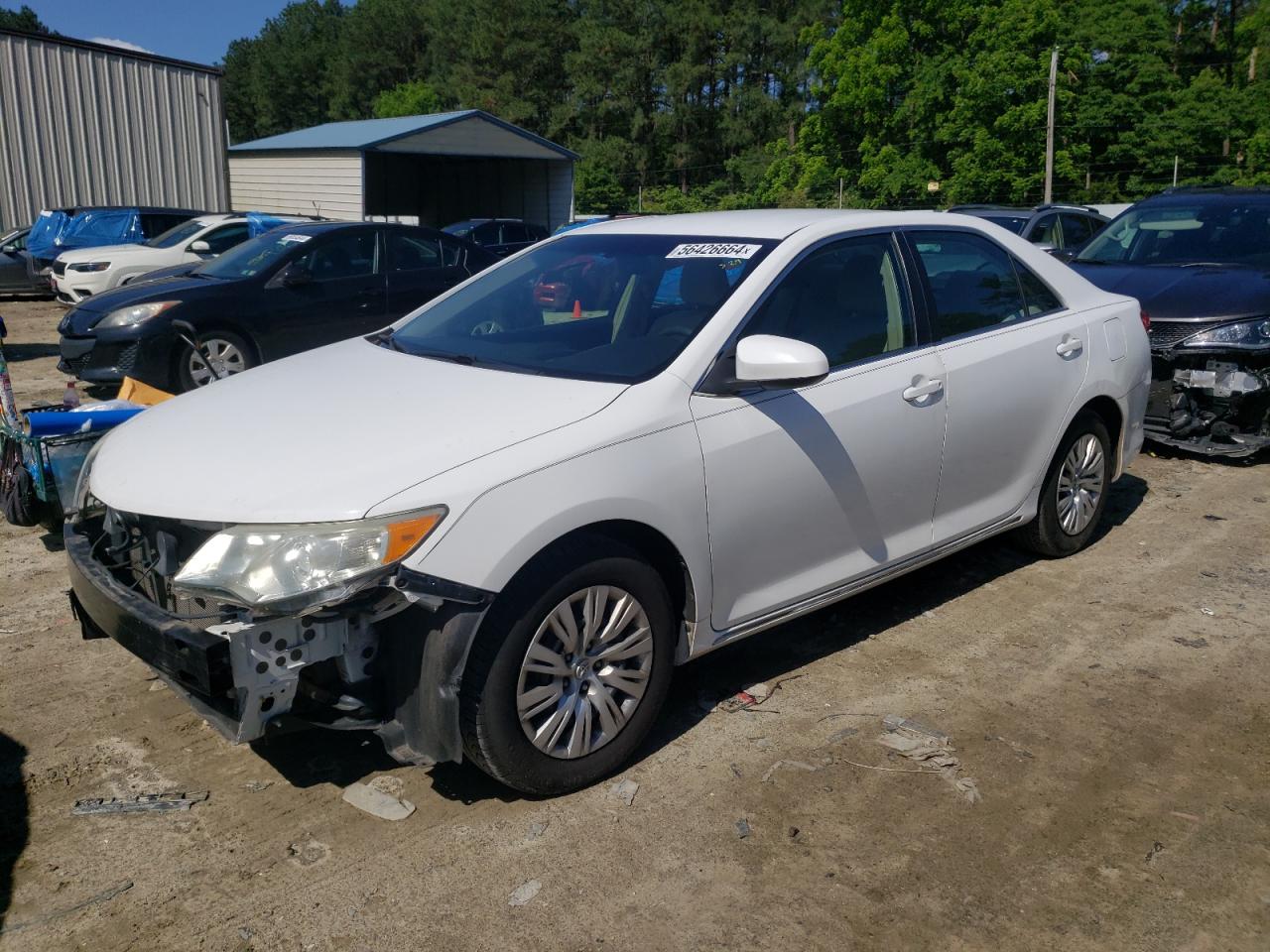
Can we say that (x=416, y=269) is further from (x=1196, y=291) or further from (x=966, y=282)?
(x=966, y=282)

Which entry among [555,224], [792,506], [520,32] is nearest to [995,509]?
[792,506]

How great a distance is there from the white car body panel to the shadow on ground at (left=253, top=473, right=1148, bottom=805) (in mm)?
460

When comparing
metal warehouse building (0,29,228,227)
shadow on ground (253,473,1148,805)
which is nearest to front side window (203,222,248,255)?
metal warehouse building (0,29,228,227)

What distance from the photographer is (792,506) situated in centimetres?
394

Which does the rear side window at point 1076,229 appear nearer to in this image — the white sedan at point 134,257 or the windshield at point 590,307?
the windshield at point 590,307

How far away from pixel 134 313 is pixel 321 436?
22.9ft

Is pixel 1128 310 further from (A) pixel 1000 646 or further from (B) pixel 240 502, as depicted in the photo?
Result: (B) pixel 240 502

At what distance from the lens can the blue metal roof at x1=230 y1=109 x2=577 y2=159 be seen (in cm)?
2777

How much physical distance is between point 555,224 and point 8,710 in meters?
30.5

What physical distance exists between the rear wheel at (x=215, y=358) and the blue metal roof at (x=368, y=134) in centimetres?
1883

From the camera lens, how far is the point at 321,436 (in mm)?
3443

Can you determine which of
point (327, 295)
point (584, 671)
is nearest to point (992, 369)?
point (584, 671)

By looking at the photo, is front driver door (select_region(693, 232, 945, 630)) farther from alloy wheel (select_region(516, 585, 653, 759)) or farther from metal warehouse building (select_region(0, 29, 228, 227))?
metal warehouse building (select_region(0, 29, 228, 227))

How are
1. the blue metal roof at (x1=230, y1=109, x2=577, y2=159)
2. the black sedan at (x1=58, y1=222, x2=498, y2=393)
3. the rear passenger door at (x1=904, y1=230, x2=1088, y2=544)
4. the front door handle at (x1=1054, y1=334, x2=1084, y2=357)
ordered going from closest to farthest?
the rear passenger door at (x1=904, y1=230, x2=1088, y2=544)
the front door handle at (x1=1054, y1=334, x2=1084, y2=357)
the black sedan at (x1=58, y1=222, x2=498, y2=393)
the blue metal roof at (x1=230, y1=109, x2=577, y2=159)
